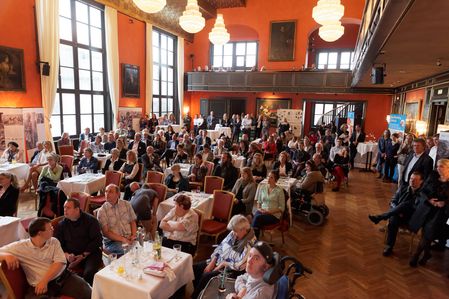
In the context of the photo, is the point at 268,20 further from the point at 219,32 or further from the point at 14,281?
the point at 14,281

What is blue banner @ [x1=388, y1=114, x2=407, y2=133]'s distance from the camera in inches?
401

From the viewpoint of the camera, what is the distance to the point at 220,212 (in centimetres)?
510

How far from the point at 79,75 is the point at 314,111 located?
12043mm

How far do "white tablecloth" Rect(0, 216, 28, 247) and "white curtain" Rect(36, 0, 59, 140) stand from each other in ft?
21.3

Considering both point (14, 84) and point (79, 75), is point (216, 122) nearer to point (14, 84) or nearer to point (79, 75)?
point (79, 75)

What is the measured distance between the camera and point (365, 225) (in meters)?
6.21

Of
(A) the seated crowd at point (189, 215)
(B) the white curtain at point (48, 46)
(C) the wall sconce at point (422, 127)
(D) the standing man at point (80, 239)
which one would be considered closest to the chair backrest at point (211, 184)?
(A) the seated crowd at point (189, 215)

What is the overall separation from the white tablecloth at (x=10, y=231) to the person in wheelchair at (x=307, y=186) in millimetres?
4806

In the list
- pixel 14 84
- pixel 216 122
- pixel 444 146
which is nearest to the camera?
pixel 444 146

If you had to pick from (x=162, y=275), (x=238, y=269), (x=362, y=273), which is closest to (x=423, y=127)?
(x=362, y=273)

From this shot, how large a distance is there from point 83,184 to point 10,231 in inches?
77.8

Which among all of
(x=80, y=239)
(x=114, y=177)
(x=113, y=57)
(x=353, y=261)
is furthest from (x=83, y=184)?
(x=113, y=57)

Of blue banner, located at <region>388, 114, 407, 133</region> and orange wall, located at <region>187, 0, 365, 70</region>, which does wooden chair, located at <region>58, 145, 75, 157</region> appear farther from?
orange wall, located at <region>187, 0, 365, 70</region>

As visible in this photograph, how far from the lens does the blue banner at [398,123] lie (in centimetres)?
1018
